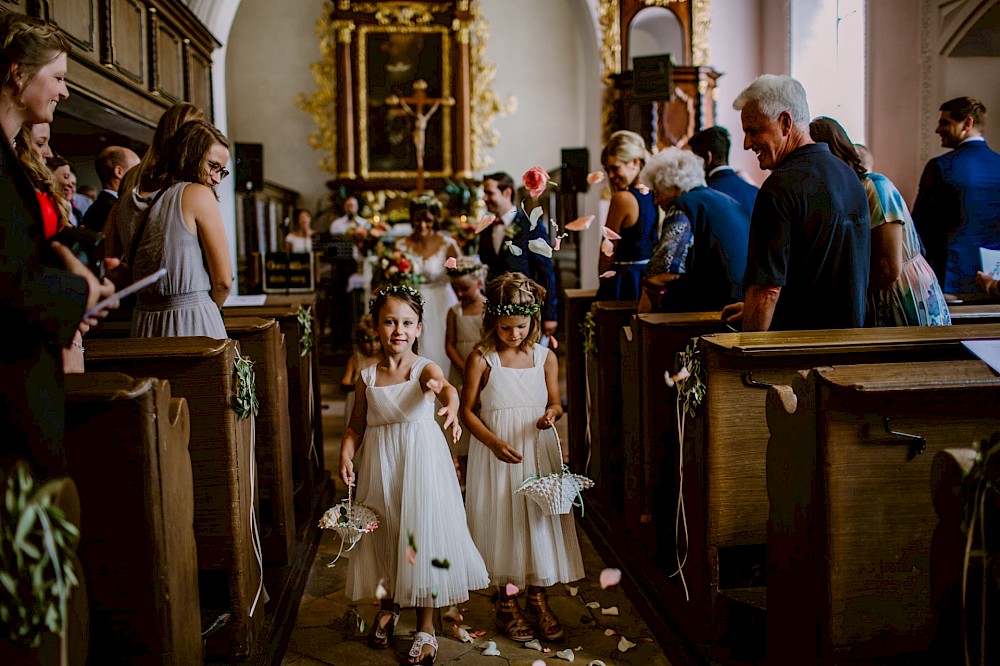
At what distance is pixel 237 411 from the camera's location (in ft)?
8.79

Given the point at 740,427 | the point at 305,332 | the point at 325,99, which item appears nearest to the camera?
the point at 740,427

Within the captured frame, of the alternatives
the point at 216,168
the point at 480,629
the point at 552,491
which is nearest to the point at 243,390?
the point at 216,168

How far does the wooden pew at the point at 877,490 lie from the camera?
189 cm

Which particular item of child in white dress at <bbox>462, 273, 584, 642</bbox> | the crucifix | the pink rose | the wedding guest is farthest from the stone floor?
the crucifix

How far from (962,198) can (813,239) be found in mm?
3010

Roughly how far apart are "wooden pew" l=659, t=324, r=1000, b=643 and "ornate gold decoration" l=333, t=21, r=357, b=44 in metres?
10.4

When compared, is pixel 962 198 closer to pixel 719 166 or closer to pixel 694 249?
pixel 719 166

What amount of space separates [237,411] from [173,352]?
0.32 metres

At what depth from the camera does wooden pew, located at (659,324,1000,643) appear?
7.87 ft

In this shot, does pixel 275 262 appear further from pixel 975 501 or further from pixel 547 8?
pixel 547 8

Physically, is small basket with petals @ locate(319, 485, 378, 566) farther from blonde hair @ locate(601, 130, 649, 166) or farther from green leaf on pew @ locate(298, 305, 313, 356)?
blonde hair @ locate(601, 130, 649, 166)

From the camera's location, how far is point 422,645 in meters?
2.80

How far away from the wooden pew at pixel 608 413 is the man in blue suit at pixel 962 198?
2418mm

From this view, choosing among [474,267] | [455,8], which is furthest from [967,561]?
[455,8]
